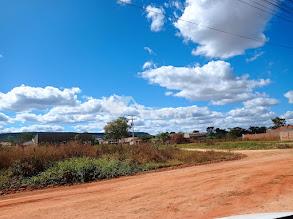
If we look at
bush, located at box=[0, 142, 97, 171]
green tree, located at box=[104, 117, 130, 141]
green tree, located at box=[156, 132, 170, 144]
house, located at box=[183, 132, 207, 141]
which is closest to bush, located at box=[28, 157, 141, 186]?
bush, located at box=[0, 142, 97, 171]

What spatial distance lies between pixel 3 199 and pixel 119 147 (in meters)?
13.9

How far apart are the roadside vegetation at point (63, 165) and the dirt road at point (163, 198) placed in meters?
1.71

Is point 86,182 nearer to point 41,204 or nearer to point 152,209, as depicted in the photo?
point 41,204

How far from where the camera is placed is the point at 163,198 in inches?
472

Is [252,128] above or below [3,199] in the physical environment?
above

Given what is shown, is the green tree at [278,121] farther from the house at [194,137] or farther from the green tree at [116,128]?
the green tree at [116,128]

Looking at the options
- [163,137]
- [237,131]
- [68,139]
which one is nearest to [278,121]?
[237,131]

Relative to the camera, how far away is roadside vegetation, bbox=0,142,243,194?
→ 17516 mm

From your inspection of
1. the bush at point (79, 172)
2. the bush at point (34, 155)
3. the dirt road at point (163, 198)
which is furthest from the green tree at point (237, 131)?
the dirt road at point (163, 198)

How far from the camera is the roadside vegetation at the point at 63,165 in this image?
17516mm

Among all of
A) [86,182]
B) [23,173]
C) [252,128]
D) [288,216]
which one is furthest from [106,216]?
[252,128]

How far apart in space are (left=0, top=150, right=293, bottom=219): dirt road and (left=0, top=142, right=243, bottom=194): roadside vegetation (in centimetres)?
171

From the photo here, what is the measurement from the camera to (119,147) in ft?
90.1

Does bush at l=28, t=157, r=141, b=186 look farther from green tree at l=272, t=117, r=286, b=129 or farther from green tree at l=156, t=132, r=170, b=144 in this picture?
green tree at l=272, t=117, r=286, b=129
